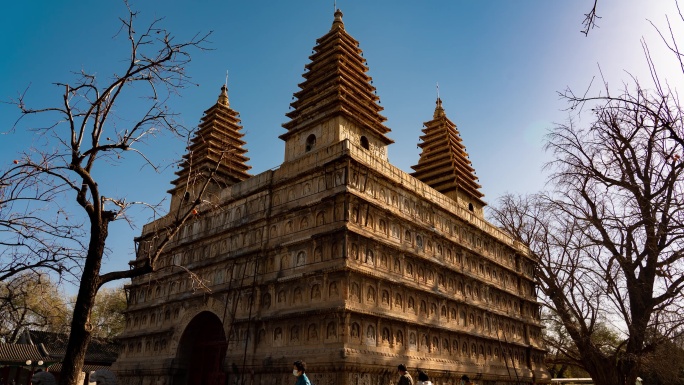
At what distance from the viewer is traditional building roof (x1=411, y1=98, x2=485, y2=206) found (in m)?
31.7

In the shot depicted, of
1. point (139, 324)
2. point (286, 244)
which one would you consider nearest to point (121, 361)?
point (139, 324)

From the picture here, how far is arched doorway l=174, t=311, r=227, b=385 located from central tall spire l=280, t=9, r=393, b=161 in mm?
9351

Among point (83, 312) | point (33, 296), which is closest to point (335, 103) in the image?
point (33, 296)

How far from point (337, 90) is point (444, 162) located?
11257mm

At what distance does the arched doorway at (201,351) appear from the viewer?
23.0 metres

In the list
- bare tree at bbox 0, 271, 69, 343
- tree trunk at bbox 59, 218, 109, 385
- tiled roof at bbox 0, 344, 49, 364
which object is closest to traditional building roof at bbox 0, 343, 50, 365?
tiled roof at bbox 0, 344, 49, 364

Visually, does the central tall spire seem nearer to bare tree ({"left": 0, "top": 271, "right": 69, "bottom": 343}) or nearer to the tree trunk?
bare tree ({"left": 0, "top": 271, "right": 69, "bottom": 343})

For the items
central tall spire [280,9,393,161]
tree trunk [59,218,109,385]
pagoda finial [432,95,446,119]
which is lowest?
tree trunk [59,218,109,385]

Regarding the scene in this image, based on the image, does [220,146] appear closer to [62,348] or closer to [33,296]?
[33,296]

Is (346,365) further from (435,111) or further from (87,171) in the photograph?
(435,111)

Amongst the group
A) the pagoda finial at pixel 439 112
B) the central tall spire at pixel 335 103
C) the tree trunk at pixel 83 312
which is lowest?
the tree trunk at pixel 83 312

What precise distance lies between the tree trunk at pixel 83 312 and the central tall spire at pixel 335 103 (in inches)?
624

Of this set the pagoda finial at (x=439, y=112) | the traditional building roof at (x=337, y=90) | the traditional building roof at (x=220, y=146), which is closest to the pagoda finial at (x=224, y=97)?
the traditional building roof at (x=220, y=146)

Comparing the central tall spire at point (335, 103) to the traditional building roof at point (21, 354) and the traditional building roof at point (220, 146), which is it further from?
the traditional building roof at point (21, 354)
